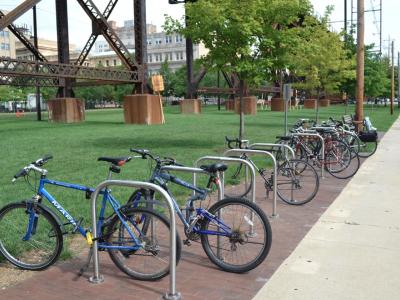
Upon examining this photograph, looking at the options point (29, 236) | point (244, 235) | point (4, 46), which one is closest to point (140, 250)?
point (244, 235)

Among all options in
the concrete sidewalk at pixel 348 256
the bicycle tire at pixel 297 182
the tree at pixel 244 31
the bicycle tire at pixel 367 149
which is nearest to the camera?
the concrete sidewalk at pixel 348 256

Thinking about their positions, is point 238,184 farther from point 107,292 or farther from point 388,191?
point 107,292

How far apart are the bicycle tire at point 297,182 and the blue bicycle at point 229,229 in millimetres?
2979

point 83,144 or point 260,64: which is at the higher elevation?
point 260,64

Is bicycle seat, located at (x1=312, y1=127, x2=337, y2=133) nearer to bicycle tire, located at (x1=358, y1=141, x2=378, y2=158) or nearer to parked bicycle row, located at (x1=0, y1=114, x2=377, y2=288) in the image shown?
bicycle tire, located at (x1=358, y1=141, x2=378, y2=158)

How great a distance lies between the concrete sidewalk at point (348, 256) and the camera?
4461 millimetres

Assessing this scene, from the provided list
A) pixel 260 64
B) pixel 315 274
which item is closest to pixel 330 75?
pixel 260 64

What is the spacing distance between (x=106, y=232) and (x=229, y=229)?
116 cm

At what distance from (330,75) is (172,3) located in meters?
22.9

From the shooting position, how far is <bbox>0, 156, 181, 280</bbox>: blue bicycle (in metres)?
4.58

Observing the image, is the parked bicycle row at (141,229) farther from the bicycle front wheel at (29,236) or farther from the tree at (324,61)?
the tree at (324,61)

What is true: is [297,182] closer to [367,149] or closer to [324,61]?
[367,149]

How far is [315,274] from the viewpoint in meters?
4.86

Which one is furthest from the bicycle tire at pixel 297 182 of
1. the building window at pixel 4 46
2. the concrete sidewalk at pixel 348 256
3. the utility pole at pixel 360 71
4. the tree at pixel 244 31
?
the building window at pixel 4 46
